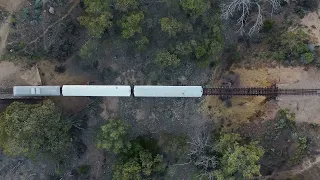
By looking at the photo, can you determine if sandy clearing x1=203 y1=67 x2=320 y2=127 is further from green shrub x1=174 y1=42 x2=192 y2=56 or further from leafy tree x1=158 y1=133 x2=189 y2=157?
green shrub x1=174 y1=42 x2=192 y2=56

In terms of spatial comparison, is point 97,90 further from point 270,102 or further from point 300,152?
point 300,152

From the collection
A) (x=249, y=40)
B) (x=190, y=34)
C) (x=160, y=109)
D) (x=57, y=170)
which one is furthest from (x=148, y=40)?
(x=57, y=170)

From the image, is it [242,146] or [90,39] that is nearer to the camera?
[242,146]

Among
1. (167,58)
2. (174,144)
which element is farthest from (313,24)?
(174,144)

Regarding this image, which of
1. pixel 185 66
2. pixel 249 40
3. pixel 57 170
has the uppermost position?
pixel 249 40

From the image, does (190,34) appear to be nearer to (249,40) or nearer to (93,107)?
(249,40)

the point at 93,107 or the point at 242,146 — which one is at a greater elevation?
the point at 93,107
